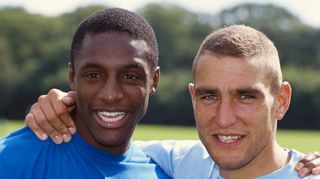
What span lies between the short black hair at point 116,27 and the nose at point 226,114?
0.60 m

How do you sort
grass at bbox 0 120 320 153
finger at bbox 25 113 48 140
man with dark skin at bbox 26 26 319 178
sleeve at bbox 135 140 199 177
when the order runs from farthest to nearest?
grass at bbox 0 120 320 153, sleeve at bbox 135 140 199 177, finger at bbox 25 113 48 140, man with dark skin at bbox 26 26 319 178

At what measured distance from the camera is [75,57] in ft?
13.0

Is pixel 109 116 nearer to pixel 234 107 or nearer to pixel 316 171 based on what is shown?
pixel 234 107

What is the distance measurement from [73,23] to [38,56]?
30.6 ft

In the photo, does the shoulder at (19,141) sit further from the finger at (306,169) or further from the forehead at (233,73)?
the finger at (306,169)

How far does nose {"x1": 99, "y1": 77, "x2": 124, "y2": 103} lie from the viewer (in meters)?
3.81

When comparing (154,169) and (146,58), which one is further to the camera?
(154,169)

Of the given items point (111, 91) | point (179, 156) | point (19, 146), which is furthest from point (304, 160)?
point (19, 146)

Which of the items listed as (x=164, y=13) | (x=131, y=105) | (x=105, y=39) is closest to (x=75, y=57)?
(x=105, y=39)

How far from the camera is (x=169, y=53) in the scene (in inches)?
2689

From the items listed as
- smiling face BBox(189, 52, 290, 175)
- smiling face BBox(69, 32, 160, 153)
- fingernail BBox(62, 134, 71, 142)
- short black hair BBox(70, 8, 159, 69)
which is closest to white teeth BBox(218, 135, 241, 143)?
smiling face BBox(189, 52, 290, 175)

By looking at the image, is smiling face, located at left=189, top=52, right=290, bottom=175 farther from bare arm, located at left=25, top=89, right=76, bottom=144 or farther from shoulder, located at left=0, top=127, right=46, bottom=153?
shoulder, located at left=0, top=127, right=46, bottom=153

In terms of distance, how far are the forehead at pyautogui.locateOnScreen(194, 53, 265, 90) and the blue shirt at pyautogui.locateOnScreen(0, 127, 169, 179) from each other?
82 cm

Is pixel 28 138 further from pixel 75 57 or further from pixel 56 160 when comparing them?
pixel 75 57
